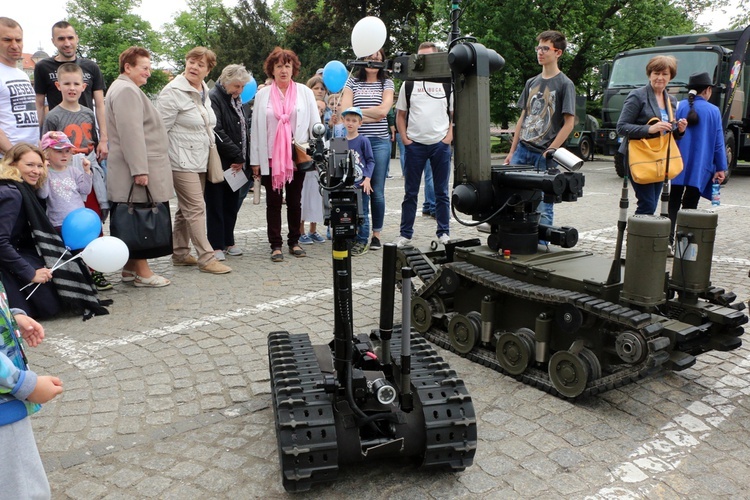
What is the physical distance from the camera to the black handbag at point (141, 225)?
5828mm

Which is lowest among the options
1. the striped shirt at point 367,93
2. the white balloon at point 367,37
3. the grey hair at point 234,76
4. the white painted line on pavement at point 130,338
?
the white painted line on pavement at point 130,338

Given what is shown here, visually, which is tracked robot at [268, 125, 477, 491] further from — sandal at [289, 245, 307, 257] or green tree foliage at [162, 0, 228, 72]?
green tree foliage at [162, 0, 228, 72]

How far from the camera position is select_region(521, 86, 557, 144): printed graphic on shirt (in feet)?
20.5

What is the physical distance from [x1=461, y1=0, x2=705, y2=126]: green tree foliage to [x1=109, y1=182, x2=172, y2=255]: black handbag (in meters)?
21.5

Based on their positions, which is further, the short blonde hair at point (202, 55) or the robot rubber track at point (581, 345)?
the short blonde hair at point (202, 55)

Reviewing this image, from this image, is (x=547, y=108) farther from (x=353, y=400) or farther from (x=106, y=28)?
(x=106, y=28)

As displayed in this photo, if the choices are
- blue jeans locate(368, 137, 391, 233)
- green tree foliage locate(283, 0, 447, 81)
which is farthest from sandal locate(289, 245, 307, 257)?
green tree foliage locate(283, 0, 447, 81)

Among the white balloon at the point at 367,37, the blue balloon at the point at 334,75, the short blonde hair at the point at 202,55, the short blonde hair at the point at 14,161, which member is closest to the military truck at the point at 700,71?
the blue balloon at the point at 334,75

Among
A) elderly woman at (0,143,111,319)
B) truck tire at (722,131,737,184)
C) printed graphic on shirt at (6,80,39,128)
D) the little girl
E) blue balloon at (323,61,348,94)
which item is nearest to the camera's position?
elderly woman at (0,143,111,319)

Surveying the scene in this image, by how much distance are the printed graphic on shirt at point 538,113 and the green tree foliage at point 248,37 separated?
1655 inches

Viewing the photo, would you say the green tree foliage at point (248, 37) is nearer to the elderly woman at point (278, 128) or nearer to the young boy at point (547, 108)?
the elderly woman at point (278, 128)

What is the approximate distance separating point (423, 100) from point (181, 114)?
2.76m

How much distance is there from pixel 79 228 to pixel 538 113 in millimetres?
4356

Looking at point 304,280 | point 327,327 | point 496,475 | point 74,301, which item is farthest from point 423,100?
point 496,475
